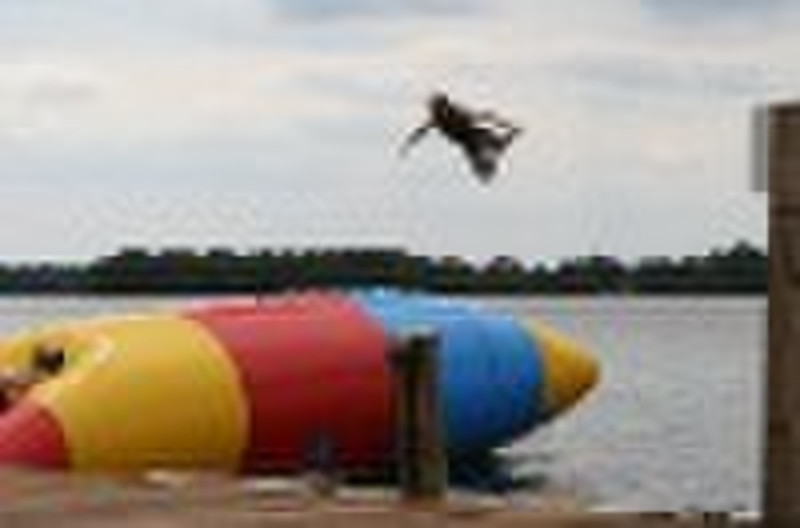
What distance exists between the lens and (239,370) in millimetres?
23641

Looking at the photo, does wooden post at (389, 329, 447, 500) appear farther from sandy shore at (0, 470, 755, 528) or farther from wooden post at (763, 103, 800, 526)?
wooden post at (763, 103, 800, 526)

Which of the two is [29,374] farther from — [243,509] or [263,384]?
[243,509]

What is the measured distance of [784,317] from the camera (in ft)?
42.9

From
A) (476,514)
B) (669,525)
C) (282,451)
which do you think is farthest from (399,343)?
(282,451)

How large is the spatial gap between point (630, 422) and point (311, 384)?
27.2 m

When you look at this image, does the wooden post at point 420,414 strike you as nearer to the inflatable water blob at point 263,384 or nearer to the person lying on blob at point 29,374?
the inflatable water blob at point 263,384

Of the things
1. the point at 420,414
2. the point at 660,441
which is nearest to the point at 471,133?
the point at 420,414

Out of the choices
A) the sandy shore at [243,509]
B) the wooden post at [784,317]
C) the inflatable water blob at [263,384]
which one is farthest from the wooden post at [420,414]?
the wooden post at [784,317]

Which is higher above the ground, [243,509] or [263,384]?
[263,384]

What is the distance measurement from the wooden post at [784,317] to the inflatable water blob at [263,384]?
26.6 feet

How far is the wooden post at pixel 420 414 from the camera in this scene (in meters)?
17.8

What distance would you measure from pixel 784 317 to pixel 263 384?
11.2 m

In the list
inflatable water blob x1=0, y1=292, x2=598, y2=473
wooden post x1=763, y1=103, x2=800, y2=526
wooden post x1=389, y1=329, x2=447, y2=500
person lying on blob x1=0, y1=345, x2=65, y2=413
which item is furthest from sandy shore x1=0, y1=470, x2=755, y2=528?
person lying on blob x1=0, y1=345, x2=65, y2=413

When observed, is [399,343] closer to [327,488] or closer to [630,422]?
[327,488]
